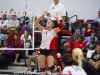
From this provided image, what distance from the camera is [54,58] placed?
8.54m

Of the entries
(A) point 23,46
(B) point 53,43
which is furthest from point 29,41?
(B) point 53,43

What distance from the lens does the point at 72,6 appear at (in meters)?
15.1

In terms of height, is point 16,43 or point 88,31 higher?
point 88,31

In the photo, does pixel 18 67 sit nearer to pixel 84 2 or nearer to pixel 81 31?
pixel 81 31

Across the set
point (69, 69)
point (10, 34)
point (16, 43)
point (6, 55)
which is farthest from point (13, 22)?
point (69, 69)

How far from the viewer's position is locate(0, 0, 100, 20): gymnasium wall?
1487 centimetres

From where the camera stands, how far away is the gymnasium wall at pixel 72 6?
48.8 ft

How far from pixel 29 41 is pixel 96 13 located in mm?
5321

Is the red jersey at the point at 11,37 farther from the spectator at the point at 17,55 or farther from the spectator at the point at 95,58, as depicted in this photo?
the spectator at the point at 95,58

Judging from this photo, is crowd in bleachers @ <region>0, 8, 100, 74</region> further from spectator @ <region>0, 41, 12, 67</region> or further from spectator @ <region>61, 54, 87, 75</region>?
spectator @ <region>61, 54, 87, 75</region>

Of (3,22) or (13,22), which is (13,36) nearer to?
(3,22)

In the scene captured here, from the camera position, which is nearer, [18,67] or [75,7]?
[18,67]

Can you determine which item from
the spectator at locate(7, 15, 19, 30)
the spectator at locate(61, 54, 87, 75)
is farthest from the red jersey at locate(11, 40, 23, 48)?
the spectator at locate(61, 54, 87, 75)

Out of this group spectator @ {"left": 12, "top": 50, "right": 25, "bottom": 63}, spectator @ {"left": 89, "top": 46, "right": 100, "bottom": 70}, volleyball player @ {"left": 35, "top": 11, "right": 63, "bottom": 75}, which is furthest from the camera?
spectator @ {"left": 12, "top": 50, "right": 25, "bottom": 63}
